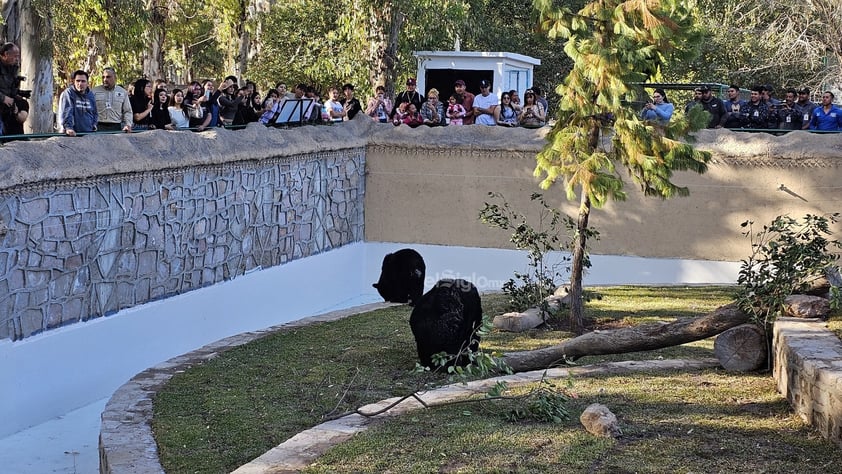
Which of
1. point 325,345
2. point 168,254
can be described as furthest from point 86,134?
point 325,345

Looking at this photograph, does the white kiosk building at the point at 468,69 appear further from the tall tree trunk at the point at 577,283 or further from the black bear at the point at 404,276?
the tall tree trunk at the point at 577,283

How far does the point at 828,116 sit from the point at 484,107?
5038mm

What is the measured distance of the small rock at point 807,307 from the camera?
7.53 m

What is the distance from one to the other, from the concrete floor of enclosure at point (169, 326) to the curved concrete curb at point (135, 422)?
2.13ft

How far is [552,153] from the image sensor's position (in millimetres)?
10469

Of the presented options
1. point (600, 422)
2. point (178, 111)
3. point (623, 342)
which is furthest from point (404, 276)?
point (600, 422)

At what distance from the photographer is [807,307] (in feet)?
24.8

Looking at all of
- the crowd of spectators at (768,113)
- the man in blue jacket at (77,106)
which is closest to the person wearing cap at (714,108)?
the crowd of spectators at (768,113)

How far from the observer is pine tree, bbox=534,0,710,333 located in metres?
9.88

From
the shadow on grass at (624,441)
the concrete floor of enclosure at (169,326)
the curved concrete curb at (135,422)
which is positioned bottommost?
the concrete floor of enclosure at (169,326)

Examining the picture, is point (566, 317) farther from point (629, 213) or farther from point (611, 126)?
point (629, 213)

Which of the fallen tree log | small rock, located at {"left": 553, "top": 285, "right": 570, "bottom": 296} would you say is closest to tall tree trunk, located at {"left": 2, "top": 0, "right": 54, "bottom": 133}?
small rock, located at {"left": 553, "top": 285, "right": 570, "bottom": 296}

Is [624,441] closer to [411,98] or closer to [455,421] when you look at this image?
[455,421]

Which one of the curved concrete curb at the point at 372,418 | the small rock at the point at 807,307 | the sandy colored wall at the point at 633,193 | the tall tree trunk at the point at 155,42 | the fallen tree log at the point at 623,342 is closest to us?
the curved concrete curb at the point at 372,418
